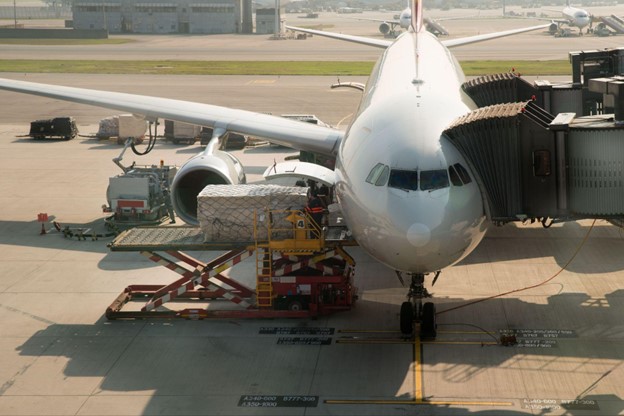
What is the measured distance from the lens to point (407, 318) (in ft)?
66.8

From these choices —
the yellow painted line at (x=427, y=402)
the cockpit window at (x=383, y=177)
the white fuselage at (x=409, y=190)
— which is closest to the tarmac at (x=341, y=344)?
the yellow painted line at (x=427, y=402)

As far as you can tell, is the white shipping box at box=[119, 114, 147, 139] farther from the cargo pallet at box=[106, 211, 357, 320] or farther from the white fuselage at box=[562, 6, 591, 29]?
the white fuselage at box=[562, 6, 591, 29]

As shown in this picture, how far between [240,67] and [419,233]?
219ft

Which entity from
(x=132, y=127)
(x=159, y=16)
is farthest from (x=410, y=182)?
(x=159, y=16)

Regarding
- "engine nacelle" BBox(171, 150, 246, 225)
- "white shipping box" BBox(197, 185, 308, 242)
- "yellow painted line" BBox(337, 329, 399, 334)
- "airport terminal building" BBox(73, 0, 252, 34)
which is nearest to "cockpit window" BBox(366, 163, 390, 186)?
"white shipping box" BBox(197, 185, 308, 242)

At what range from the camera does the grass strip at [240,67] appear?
74500 mm

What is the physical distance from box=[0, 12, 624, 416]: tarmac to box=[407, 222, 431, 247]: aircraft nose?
2845mm

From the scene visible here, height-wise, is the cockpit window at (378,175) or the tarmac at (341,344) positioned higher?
the cockpit window at (378,175)

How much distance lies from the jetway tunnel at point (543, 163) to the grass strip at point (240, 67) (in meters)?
52.1

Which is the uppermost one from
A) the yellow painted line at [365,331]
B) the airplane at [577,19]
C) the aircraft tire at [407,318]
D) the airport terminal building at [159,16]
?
the airport terminal building at [159,16]

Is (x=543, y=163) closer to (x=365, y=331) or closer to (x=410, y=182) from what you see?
(x=410, y=182)

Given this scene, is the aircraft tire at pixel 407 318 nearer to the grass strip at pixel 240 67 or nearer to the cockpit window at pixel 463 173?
the cockpit window at pixel 463 173

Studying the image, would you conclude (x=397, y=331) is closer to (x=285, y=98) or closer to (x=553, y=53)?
(x=285, y=98)

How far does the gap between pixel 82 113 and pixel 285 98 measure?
12.3 meters
